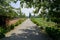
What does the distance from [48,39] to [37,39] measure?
41.8 inches

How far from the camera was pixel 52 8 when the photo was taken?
15648 mm

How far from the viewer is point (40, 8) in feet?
73.8

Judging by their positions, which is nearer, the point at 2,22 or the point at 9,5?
the point at 9,5

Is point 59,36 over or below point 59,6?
below

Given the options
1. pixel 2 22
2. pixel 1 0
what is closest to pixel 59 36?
pixel 1 0

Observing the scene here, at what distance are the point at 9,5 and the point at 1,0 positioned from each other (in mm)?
4200

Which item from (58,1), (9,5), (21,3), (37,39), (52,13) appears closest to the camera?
(58,1)

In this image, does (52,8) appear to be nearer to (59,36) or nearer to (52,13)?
(52,13)

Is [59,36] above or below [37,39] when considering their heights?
above

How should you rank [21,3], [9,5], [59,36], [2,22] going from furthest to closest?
[2,22] < [9,5] < [21,3] < [59,36]

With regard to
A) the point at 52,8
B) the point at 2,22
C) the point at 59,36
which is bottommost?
the point at 2,22

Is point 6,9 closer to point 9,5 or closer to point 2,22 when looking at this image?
point 9,5

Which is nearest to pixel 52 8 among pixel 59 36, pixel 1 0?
pixel 59 36

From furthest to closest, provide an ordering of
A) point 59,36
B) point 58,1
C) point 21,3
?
1. point 21,3
2. point 58,1
3. point 59,36
